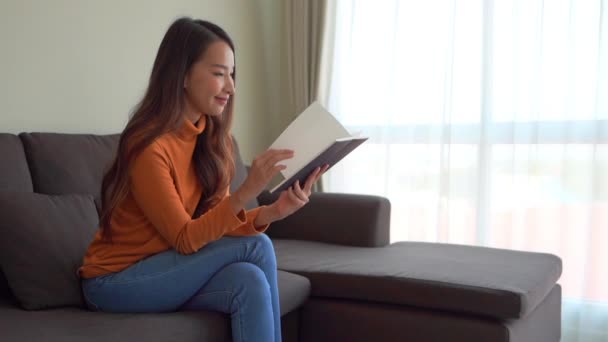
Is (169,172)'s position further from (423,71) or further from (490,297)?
(423,71)

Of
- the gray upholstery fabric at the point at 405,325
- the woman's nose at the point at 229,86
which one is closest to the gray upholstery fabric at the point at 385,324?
the gray upholstery fabric at the point at 405,325

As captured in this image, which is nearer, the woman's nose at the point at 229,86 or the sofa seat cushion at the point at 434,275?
the woman's nose at the point at 229,86

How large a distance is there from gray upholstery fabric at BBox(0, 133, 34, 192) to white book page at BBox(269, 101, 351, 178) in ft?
2.77

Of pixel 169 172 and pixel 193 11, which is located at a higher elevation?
pixel 193 11

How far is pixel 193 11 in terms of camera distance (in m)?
3.11

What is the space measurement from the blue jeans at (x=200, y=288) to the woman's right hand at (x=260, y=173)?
0.15m

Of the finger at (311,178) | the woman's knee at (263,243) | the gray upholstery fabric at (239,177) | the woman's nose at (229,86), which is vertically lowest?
the woman's knee at (263,243)

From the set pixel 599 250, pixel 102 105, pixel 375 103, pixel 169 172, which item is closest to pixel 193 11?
pixel 102 105

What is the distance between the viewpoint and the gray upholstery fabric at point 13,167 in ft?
6.14

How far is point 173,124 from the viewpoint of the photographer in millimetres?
1664

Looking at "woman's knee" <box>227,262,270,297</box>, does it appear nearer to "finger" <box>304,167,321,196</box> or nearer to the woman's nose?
"finger" <box>304,167,321,196</box>

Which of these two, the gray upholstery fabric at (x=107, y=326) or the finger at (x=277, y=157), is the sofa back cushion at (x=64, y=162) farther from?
the finger at (x=277, y=157)

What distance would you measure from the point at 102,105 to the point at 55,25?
1.22ft

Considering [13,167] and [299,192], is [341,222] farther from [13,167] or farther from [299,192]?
[13,167]
